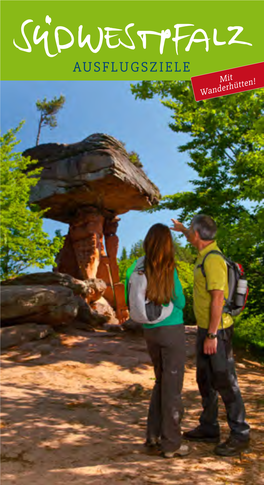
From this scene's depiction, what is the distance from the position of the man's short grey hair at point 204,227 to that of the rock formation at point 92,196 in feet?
44.3

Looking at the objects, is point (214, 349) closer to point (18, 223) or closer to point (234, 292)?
point (234, 292)

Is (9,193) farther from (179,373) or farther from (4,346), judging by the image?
(179,373)

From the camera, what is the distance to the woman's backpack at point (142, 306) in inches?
135

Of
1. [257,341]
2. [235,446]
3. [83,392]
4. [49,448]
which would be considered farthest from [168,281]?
[257,341]

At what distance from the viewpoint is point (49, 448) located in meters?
3.75

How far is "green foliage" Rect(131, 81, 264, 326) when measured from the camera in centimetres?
844

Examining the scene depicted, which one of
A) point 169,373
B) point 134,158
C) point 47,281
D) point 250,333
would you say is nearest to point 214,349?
point 169,373

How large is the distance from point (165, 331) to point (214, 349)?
541 mm

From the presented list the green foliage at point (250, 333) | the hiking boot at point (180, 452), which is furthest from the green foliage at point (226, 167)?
the hiking boot at point (180, 452)

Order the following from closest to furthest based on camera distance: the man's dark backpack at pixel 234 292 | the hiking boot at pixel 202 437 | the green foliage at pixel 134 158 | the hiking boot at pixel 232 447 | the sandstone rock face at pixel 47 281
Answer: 1. the hiking boot at pixel 232 447
2. the man's dark backpack at pixel 234 292
3. the hiking boot at pixel 202 437
4. the sandstone rock face at pixel 47 281
5. the green foliage at pixel 134 158

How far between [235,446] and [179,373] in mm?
887

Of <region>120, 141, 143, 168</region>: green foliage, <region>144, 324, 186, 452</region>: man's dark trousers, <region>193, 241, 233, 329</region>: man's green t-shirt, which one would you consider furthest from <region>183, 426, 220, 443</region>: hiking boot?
<region>120, 141, 143, 168</region>: green foliage

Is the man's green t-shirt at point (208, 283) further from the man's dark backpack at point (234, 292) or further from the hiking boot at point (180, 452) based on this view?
the hiking boot at point (180, 452)

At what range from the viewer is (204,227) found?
3865 mm
